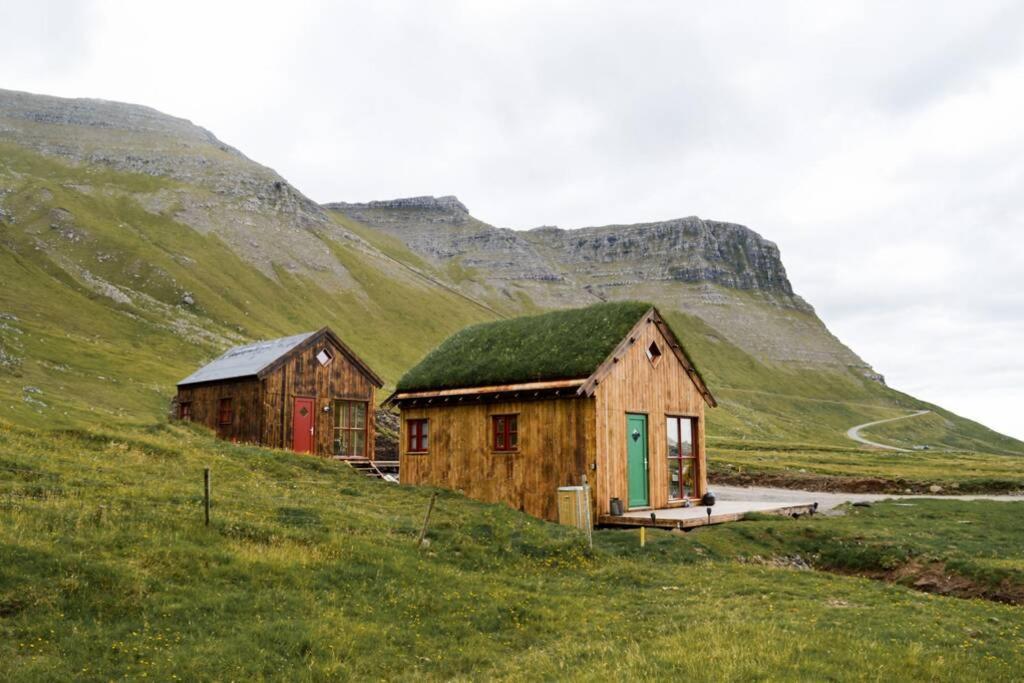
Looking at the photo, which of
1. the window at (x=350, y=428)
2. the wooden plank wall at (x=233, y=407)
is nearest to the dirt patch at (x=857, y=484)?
the window at (x=350, y=428)

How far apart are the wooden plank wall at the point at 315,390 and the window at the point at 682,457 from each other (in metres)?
19.7

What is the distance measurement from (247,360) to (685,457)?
2484 cm

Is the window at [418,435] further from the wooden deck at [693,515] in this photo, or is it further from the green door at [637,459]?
the wooden deck at [693,515]

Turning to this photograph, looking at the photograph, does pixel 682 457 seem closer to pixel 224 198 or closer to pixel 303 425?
pixel 303 425

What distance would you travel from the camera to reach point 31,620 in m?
10.6

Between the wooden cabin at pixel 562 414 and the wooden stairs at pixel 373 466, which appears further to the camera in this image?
the wooden stairs at pixel 373 466

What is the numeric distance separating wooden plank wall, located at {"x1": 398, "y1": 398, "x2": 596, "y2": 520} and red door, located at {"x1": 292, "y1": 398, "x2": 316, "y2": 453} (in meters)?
11.0

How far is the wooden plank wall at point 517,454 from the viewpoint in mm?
25594

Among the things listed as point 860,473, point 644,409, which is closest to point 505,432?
point 644,409

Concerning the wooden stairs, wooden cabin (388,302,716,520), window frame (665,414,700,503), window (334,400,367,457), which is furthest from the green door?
window (334,400,367,457)

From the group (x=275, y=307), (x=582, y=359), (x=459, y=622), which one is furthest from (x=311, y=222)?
Answer: (x=459, y=622)

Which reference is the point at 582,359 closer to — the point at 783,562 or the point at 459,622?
the point at 783,562

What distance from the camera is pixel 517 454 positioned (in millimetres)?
27078

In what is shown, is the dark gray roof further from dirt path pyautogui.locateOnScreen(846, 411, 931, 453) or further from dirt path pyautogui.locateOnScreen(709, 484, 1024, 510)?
dirt path pyautogui.locateOnScreen(846, 411, 931, 453)
